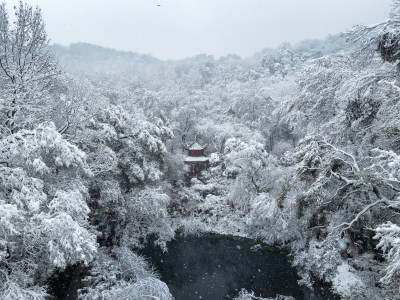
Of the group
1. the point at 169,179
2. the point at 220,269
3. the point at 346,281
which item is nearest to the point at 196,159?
the point at 169,179

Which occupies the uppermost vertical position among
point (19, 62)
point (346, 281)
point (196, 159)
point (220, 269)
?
point (19, 62)

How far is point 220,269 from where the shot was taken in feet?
47.9

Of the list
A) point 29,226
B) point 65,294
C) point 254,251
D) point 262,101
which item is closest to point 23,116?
point 29,226

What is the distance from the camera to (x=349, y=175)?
8305 mm

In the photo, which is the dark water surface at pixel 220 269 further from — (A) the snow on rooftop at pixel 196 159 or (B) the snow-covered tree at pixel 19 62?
(A) the snow on rooftop at pixel 196 159

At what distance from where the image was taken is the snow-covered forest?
22.5ft

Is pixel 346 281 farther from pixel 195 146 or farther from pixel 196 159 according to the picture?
pixel 195 146

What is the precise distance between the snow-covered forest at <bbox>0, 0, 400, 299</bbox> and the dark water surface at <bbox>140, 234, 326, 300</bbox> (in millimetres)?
788

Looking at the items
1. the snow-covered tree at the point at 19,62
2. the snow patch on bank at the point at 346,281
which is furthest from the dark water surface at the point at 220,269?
the snow-covered tree at the point at 19,62

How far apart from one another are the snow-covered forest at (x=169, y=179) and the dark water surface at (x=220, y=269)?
0.79 m

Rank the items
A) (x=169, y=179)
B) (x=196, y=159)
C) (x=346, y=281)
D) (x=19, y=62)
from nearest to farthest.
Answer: (x=19, y=62)
(x=346, y=281)
(x=169, y=179)
(x=196, y=159)

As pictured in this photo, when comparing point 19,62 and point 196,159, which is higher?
point 19,62

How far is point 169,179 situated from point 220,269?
8.37 m

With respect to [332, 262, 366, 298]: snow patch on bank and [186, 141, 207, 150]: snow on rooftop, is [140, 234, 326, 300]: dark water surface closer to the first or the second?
[332, 262, 366, 298]: snow patch on bank
